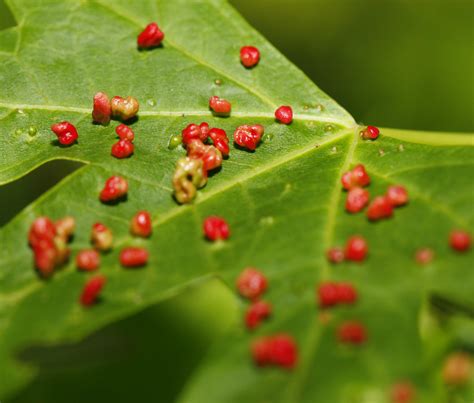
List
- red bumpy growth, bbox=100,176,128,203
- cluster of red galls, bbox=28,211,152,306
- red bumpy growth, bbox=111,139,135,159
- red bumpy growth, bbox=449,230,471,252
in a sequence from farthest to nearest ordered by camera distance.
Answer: red bumpy growth, bbox=111,139,135,159, red bumpy growth, bbox=100,176,128,203, cluster of red galls, bbox=28,211,152,306, red bumpy growth, bbox=449,230,471,252

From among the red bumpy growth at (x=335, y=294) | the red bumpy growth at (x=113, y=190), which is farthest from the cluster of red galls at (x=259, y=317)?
the red bumpy growth at (x=113, y=190)

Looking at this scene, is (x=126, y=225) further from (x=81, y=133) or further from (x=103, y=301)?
(x=81, y=133)

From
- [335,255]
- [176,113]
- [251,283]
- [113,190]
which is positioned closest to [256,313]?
[251,283]

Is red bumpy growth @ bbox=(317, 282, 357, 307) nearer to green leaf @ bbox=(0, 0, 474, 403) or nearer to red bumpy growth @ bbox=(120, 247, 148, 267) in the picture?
green leaf @ bbox=(0, 0, 474, 403)

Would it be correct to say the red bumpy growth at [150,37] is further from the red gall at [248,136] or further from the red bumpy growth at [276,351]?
the red bumpy growth at [276,351]

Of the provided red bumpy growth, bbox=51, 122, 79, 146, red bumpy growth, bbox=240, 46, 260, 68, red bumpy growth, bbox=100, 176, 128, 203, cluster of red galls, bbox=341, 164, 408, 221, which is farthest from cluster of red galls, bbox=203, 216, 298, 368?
red bumpy growth, bbox=240, 46, 260, 68
